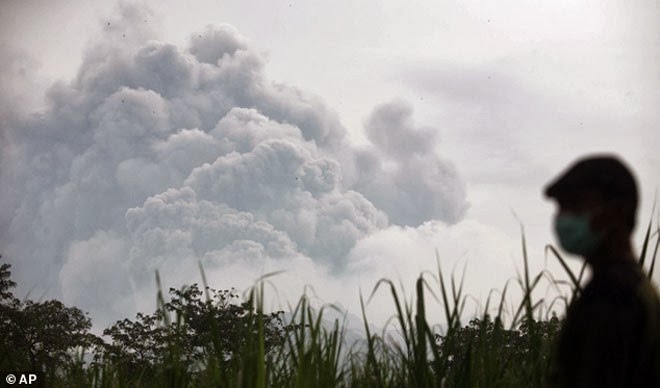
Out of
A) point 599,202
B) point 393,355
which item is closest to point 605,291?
point 599,202

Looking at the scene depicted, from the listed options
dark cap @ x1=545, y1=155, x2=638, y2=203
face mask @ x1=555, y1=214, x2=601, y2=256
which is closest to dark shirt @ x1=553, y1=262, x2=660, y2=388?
face mask @ x1=555, y1=214, x2=601, y2=256

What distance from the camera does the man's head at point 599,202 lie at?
219 centimetres

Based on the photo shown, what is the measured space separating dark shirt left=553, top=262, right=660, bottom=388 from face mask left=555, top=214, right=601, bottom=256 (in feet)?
0.37

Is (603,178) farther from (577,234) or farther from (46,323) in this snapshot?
(46,323)

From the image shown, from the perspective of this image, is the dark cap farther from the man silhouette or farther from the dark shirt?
the dark shirt

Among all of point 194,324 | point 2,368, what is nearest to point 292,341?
point 2,368

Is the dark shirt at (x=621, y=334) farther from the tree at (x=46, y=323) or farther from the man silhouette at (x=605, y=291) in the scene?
the tree at (x=46, y=323)

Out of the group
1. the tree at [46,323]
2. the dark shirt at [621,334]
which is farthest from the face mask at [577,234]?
the tree at [46,323]

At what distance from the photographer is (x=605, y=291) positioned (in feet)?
6.96

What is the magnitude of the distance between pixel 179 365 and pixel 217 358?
0.98 feet

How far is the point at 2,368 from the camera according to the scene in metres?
6.16

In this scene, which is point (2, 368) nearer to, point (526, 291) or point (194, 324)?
point (526, 291)

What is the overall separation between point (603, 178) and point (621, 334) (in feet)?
1.41

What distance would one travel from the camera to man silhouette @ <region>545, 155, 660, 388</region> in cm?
207
